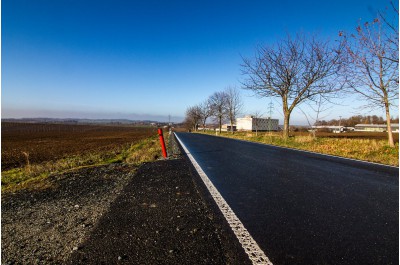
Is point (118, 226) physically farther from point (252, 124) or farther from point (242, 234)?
point (252, 124)

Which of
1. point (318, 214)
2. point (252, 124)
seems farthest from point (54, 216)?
point (252, 124)

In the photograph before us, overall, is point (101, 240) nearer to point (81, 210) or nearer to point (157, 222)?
point (157, 222)

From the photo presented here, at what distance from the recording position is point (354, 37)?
40.4 feet

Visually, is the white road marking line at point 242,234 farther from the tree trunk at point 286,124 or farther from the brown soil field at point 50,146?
the tree trunk at point 286,124

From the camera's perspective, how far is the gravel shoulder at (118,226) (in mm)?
2217

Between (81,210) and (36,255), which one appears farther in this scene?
(81,210)

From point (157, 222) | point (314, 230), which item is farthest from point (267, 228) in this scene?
point (157, 222)

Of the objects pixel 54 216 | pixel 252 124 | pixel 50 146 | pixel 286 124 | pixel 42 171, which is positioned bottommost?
pixel 50 146

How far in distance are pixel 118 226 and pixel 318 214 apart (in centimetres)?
244

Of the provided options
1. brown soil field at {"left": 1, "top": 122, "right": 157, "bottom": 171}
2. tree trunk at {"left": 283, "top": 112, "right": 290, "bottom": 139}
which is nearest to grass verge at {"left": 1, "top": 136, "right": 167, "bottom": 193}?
brown soil field at {"left": 1, "top": 122, "right": 157, "bottom": 171}

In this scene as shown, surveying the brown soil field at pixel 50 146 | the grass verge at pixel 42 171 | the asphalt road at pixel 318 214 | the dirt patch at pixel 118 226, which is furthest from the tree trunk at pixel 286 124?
the dirt patch at pixel 118 226

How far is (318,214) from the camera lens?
3.18 metres

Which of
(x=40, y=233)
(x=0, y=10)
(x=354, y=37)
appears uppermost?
(x=354, y=37)

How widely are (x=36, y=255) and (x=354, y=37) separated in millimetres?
14715
